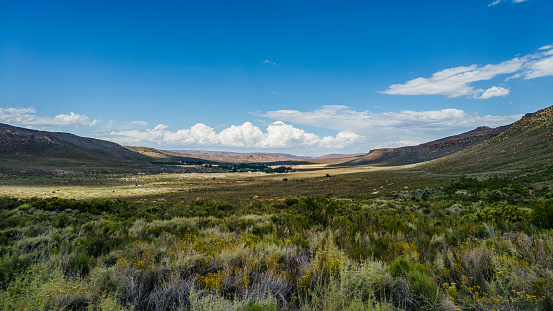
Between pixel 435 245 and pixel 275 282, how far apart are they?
421 centimetres

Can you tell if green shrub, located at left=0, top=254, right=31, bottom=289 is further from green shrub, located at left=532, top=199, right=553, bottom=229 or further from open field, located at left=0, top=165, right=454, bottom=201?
open field, located at left=0, top=165, right=454, bottom=201

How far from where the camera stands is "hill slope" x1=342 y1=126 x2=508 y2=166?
124 m

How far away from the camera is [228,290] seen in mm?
3902

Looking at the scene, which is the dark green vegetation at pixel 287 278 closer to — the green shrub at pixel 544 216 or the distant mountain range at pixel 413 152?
the green shrub at pixel 544 216

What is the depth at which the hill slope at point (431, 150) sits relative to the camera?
408ft

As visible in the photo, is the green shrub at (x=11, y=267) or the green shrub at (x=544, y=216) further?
the green shrub at (x=544, y=216)

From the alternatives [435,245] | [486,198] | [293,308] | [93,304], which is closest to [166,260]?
[93,304]

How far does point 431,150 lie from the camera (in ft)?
456

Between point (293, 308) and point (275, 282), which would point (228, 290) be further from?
point (293, 308)

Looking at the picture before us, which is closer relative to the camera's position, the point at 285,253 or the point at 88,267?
the point at 88,267

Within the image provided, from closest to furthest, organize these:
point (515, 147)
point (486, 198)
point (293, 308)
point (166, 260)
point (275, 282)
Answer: point (293, 308), point (275, 282), point (166, 260), point (486, 198), point (515, 147)

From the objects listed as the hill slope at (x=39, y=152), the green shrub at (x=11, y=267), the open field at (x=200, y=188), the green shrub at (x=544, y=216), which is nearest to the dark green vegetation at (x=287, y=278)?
the green shrub at (x=11, y=267)

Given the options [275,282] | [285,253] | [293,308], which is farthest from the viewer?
[285,253]

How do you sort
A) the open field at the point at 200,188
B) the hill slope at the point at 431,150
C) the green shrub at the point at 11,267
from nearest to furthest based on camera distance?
1. the green shrub at the point at 11,267
2. the open field at the point at 200,188
3. the hill slope at the point at 431,150
